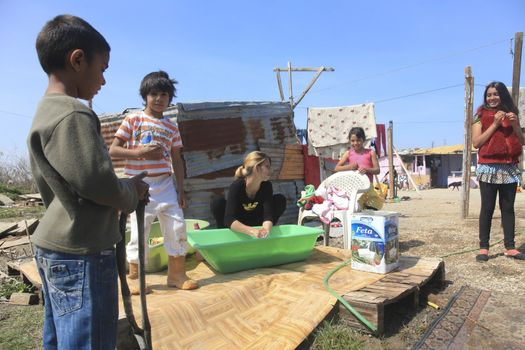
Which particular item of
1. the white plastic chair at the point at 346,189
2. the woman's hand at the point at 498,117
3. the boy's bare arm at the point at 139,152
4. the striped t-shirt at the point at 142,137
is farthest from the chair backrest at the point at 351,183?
the boy's bare arm at the point at 139,152

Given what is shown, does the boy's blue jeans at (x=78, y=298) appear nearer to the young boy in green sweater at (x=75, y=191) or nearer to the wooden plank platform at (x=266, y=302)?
the young boy in green sweater at (x=75, y=191)

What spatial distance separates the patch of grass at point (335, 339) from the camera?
2.03m

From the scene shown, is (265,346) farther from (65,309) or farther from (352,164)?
(352,164)

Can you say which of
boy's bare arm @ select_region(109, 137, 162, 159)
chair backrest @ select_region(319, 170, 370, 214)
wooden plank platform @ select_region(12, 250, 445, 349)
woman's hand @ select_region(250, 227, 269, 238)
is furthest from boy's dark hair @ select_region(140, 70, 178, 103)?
chair backrest @ select_region(319, 170, 370, 214)

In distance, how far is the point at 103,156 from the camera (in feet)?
3.64

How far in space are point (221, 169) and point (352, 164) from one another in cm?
190

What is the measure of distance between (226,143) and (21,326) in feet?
11.2

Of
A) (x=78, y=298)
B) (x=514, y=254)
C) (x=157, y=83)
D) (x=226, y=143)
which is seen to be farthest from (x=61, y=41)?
(x=226, y=143)

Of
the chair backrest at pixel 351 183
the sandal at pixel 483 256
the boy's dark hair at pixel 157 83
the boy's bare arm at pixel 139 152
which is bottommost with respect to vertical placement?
the sandal at pixel 483 256

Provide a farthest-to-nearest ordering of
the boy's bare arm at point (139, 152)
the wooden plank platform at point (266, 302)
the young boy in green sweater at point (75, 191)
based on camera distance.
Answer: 1. the boy's bare arm at point (139, 152)
2. the wooden plank platform at point (266, 302)
3. the young boy in green sweater at point (75, 191)

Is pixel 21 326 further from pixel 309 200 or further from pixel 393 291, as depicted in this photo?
pixel 309 200

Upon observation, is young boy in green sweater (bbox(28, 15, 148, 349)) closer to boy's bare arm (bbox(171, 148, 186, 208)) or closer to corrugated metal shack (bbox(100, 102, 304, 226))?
boy's bare arm (bbox(171, 148, 186, 208))

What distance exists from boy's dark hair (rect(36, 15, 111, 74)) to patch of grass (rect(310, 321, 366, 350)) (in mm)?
1749

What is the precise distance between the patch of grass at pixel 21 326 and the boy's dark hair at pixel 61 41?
181cm
